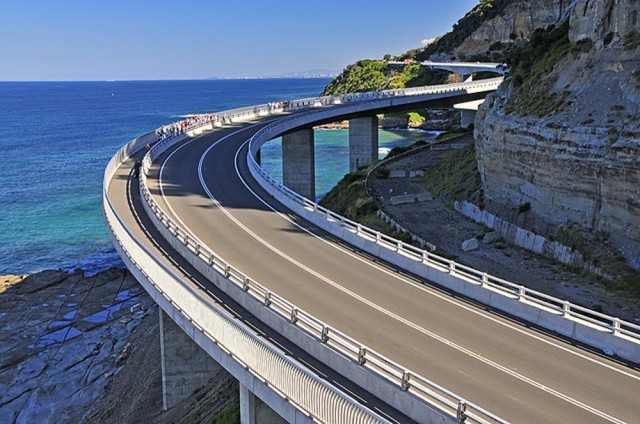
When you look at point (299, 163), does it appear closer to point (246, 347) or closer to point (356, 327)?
point (356, 327)

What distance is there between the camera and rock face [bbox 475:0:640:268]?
89.1ft

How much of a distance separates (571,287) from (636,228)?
3559 millimetres

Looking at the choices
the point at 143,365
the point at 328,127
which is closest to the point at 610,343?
the point at 143,365

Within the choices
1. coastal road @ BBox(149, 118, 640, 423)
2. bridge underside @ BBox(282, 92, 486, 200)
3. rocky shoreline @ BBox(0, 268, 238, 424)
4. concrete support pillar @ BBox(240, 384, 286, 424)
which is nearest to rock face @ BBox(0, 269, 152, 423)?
rocky shoreline @ BBox(0, 268, 238, 424)

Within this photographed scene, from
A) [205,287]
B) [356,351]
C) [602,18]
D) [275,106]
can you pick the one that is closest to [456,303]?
[356,351]

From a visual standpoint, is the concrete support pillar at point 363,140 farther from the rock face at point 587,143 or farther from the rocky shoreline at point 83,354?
the rock face at point 587,143

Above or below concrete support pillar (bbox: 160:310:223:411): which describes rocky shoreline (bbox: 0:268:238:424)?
below

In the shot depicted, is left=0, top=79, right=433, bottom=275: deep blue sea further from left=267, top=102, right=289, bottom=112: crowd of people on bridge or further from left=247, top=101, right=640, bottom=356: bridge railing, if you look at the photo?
left=247, top=101, right=640, bottom=356: bridge railing

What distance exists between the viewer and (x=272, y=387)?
53.1 ft

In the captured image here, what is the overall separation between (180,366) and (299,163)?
38.0 m

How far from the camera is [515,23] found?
462ft

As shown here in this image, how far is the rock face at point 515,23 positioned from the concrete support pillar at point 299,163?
81.6m

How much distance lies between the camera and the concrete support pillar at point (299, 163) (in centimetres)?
6231

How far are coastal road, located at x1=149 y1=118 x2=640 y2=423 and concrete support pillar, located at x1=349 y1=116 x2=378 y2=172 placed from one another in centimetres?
4343
